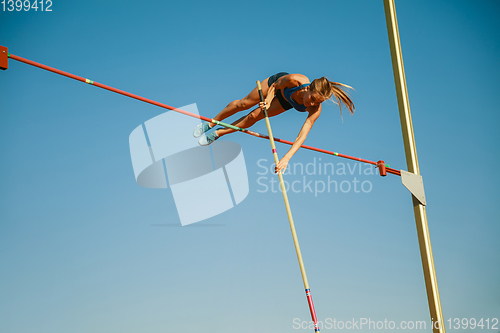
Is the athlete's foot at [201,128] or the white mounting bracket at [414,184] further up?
the athlete's foot at [201,128]

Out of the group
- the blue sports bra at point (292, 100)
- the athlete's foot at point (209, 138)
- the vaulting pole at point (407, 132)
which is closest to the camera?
the vaulting pole at point (407, 132)

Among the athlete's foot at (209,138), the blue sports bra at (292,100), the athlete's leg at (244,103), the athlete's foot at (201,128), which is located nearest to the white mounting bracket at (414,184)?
the blue sports bra at (292,100)

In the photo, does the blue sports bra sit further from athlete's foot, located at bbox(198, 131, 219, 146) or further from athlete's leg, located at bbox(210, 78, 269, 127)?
athlete's foot, located at bbox(198, 131, 219, 146)

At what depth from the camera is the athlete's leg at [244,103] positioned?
7.49 meters

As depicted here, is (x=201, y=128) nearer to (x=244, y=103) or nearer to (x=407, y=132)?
(x=244, y=103)

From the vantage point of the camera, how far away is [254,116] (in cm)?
779

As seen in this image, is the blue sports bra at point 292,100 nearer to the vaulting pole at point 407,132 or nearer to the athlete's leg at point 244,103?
the athlete's leg at point 244,103

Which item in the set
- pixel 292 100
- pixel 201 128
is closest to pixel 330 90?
pixel 292 100

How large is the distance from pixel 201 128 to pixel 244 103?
1.06 metres

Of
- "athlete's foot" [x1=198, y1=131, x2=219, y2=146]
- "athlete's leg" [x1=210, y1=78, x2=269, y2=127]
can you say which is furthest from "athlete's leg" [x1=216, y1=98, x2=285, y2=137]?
"athlete's leg" [x1=210, y1=78, x2=269, y2=127]

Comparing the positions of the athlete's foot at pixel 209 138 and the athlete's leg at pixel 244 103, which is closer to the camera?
the athlete's leg at pixel 244 103

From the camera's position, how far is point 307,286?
6418 millimetres

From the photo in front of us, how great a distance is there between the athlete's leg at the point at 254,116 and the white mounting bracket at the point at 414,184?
2223mm

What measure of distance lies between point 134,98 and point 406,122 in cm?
404
